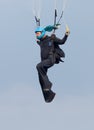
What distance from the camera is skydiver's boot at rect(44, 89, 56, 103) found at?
64.1 ft

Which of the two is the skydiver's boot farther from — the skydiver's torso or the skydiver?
the skydiver's torso

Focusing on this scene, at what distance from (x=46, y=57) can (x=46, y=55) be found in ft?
0.31

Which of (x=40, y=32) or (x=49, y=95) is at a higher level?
(x=40, y=32)

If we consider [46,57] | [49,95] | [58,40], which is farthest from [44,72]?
[58,40]

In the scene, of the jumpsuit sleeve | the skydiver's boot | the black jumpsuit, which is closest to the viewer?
the jumpsuit sleeve

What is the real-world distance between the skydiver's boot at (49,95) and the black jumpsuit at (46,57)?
20 cm

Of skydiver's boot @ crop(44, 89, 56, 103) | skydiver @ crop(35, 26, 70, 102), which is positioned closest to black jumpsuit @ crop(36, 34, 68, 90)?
skydiver @ crop(35, 26, 70, 102)

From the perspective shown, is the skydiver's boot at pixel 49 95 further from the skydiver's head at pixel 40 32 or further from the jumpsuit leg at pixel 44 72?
the skydiver's head at pixel 40 32

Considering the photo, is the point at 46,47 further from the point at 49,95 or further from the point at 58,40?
the point at 49,95

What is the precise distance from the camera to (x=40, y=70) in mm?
19781

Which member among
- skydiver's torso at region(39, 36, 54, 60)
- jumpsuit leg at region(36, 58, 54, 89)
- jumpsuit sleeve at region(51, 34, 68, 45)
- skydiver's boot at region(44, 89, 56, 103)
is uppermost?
jumpsuit sleeve at region(51, 34, 68, 45)

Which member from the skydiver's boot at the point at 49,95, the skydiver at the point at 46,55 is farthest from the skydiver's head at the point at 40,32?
the skydiver's boot at the point at 49,95

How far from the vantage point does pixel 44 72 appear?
65.2 feet

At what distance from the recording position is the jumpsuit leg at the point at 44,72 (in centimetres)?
1966
